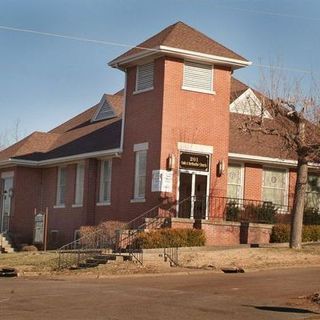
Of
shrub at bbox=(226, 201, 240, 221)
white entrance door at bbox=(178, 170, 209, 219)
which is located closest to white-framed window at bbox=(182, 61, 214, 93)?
white entrance door at bbox=(178, 170, 209, 219)

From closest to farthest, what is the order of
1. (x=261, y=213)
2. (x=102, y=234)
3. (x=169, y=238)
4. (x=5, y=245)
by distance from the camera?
1. (x=169, y=238)
2. (x=102, y=234)
3. (x=261, y=213)
4. (x=5, y=245)

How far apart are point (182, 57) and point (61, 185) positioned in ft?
35.8

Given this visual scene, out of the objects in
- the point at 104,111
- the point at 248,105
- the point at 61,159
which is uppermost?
the point at 104,111

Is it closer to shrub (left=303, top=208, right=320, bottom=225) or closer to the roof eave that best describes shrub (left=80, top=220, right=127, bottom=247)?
the roof eave

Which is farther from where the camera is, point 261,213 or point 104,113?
point 104,113

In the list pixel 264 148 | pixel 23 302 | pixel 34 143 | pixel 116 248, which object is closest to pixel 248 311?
pixel 23 302

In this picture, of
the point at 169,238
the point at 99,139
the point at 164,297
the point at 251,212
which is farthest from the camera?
the point at 99,139

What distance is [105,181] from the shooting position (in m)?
32.4

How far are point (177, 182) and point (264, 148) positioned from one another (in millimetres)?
6023

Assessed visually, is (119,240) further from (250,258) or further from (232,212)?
(232,212)

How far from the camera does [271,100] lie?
85.0 feet

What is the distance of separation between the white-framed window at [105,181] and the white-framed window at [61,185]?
3.54 metres

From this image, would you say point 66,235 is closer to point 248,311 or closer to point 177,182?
point 177,182

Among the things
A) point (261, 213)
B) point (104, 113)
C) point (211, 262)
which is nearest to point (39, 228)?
point (104, 113)
